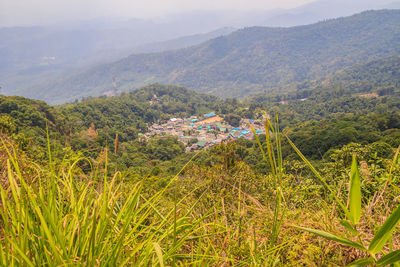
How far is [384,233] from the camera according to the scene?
2.22 ft

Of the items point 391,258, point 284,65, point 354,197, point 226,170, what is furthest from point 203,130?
point 284,65

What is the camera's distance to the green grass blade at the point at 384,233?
0.63 meters

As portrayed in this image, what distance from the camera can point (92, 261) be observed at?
2.82ft

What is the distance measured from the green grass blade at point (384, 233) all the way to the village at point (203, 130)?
43565 millimetres

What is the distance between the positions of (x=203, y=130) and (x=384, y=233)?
2377 inches

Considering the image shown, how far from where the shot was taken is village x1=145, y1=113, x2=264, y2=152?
5110 centimetres

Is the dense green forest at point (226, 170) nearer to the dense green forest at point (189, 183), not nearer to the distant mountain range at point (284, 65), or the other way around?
the dense green forest at point (189, 183)

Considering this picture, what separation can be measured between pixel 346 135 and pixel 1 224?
86.8ft

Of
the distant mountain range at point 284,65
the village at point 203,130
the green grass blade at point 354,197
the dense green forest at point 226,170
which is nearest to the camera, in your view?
Answer: the green grass blade at point 354,197

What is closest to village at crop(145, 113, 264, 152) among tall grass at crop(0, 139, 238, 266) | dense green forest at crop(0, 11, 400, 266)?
dense green forest at crop(0, 11, 400, 266)

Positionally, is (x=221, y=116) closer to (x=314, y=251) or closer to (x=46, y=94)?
(x=314, y=251)

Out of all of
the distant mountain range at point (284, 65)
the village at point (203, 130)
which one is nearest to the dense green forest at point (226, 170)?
the village at point (203, 130)

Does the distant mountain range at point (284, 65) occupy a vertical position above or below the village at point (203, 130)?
above

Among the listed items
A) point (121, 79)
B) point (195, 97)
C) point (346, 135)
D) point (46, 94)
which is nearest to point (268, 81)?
point (195, 97)
